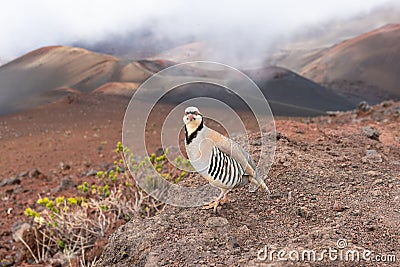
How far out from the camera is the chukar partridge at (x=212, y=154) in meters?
2.68

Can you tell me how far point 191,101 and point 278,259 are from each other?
1125 millimetres

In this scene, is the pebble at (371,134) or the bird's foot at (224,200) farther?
the pebble at (371,134)

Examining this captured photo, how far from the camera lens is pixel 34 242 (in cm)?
464

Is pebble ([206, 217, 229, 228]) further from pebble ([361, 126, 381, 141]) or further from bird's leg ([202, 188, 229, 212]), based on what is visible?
pebble ([361, 126, 381, 141])

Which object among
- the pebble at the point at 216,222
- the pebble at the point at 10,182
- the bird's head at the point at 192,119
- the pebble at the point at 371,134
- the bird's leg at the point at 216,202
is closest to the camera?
the bird's head at the point at 192,119

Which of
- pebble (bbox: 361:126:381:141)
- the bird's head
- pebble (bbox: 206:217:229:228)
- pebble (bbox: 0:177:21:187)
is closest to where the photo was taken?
the bird's head

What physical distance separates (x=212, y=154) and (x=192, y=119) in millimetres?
267

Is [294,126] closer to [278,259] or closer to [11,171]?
[278,259]

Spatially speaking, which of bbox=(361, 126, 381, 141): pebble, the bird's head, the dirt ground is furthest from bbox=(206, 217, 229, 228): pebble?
bbox=(361, 126, 381, 141): pebble

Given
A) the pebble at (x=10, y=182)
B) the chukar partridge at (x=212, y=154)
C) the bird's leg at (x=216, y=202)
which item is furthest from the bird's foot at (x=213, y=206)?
the pebble at (x=10, y=182)

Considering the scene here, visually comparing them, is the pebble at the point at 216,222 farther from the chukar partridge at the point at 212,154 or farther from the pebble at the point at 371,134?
the pebble at the point at 371,134

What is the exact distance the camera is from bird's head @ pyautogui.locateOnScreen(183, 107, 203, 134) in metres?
2.59

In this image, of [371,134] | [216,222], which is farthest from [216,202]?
[371,134]

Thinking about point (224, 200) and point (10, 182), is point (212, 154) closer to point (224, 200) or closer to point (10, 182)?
point (224, 200)
